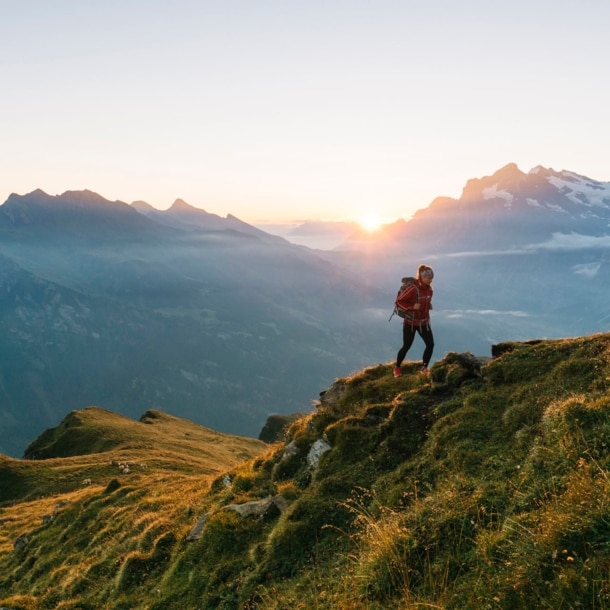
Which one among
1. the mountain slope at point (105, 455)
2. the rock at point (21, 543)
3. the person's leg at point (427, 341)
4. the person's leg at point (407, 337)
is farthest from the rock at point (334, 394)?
the rock at point (21, 543)

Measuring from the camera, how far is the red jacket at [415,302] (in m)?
22.2

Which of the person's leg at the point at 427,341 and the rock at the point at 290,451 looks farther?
the person's leg at the point at 427,341

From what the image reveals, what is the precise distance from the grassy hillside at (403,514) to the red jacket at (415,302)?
2531 millimetres

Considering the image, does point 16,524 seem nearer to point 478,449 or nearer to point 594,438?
point 478,449

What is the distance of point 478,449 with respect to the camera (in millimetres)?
12547

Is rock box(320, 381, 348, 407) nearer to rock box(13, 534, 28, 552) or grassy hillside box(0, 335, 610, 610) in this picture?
grassy hillside box(0, 335, 610, 610)

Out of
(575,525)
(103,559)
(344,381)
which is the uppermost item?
(575,525)

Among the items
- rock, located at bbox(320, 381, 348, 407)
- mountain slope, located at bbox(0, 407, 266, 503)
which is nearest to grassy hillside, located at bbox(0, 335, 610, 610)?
rock, located at bbox(320, 381, 348, 407)

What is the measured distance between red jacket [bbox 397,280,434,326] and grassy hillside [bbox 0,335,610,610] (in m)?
2.53

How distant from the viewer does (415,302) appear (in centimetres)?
2233

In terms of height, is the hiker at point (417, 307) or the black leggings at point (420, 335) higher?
the hiker at point (417, 307)

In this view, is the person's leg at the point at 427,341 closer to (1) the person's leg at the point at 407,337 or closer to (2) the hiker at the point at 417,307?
(2) the hiker at the point at 417,307

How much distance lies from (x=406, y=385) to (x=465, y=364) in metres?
3.08

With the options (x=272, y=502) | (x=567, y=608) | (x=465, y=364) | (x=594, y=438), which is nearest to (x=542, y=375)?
(x=465, y=364)
